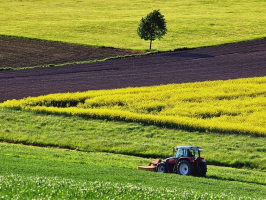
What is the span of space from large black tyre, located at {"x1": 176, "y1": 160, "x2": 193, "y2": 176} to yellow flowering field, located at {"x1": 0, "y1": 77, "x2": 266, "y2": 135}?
8.61 meters

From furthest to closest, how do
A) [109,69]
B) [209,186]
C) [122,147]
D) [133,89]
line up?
[109,69] → [133,89] → [122,147] → [209,186]

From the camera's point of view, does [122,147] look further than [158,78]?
No

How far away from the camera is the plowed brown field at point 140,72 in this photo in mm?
42938

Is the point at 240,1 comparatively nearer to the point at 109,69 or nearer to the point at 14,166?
the point at 109,69

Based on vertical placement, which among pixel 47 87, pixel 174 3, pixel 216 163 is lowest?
pixel 216 163

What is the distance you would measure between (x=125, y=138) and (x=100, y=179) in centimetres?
1101

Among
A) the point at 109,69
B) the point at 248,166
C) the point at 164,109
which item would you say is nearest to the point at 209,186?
the point at 248,166

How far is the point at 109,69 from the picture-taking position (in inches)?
1946

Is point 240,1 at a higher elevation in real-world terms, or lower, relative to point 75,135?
higher

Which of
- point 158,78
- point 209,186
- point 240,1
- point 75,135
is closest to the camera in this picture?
point 209,186

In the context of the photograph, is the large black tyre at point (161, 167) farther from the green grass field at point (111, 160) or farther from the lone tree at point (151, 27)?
the lone tree at point (151, 27)

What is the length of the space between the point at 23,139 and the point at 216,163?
11307mm

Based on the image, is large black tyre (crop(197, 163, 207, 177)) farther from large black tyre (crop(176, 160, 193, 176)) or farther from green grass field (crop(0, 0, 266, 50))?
green grass field (crop(0, 0, 266, 50))

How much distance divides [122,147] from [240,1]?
80.6m
